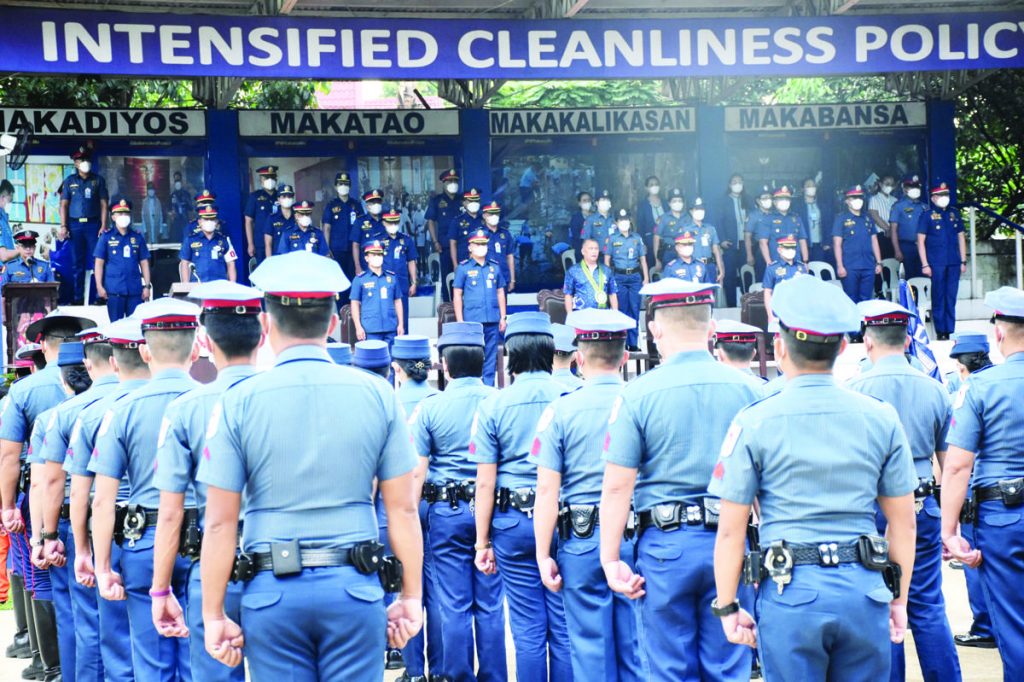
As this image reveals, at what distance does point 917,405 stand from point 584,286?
9871 mm

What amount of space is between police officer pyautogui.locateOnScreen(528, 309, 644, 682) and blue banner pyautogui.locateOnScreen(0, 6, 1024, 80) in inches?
370

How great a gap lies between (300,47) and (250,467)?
10836 mm

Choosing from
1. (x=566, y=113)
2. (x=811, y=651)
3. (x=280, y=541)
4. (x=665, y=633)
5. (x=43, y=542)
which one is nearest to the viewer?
(x=280, y=541)

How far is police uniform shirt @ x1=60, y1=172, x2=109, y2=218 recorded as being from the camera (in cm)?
1683

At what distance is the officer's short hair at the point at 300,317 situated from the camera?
350 centimetres

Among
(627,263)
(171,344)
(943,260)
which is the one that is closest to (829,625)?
(171,344)

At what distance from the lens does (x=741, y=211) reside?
19.5 metres

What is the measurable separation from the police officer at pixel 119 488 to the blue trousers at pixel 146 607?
240 millimetres

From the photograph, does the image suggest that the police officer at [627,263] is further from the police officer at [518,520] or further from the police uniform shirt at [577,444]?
the police uniform shirt at [577,444]

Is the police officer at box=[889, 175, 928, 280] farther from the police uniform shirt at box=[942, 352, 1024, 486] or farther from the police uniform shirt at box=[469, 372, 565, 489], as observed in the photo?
the police uniform shirt at box=[469, 372, 565, 489]

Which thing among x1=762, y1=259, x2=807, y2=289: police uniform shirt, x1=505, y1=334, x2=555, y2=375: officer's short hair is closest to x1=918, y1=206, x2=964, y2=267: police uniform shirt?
x1=762, y1=259, x2=807, y2=289: police uniform shirt

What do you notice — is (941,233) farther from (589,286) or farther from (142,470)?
(142,470)

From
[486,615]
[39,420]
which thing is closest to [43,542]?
[39,420]

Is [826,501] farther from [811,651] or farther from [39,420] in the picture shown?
[39,420]
